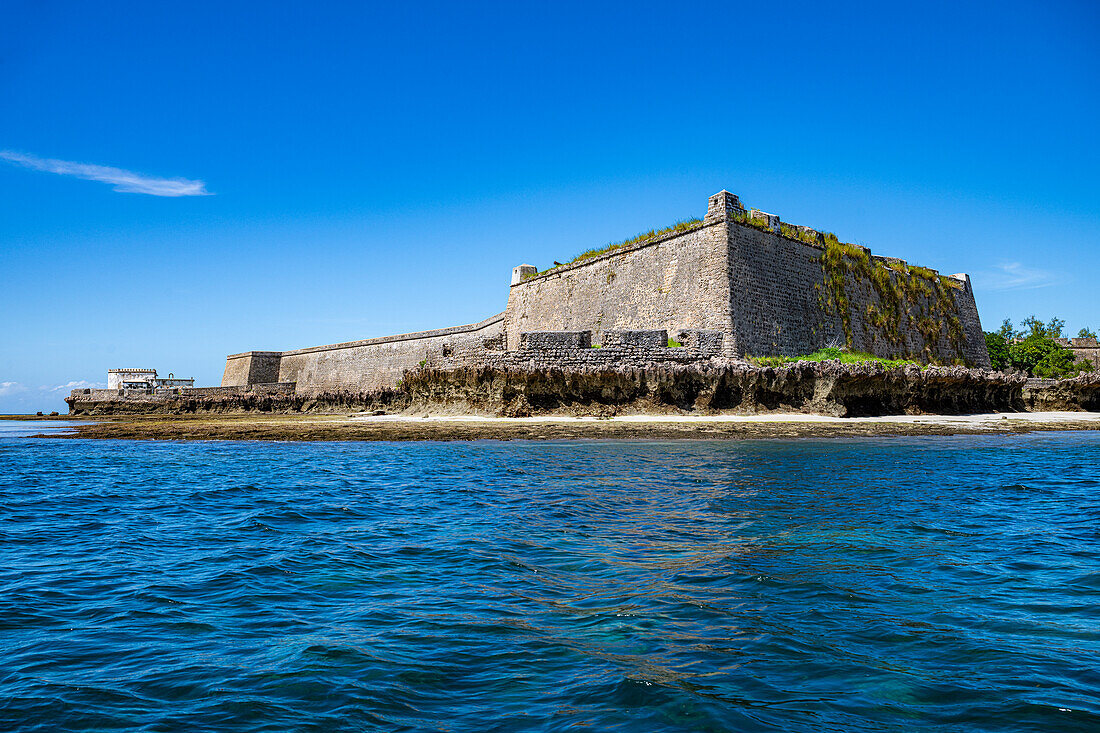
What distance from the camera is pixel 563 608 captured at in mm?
3816

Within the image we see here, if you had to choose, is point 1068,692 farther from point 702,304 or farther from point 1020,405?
point 1020,405

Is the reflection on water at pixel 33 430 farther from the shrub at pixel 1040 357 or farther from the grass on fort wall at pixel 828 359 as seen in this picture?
the shrub at pixel 1040 357

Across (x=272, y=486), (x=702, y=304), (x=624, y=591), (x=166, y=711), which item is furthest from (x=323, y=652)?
(x=702, y=304)

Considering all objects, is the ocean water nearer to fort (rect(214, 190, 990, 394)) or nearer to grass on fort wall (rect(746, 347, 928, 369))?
grass on fort wall (rect(746, 347, 928, 369))

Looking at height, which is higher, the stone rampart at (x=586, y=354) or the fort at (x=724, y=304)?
the fort at (x=724, y=304)

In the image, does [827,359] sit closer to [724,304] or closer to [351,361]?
[724,304]

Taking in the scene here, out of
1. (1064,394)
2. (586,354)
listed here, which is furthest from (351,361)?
(1064,394)

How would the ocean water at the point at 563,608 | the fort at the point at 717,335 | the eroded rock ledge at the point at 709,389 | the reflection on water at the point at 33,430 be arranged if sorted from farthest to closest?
the reflection on water at the point at 33,430
the fort at the point at 717,335
the eroded rock ledge at the point at 709,389
the ocean water at the point at 563,608

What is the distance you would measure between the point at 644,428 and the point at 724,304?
7.48 metres

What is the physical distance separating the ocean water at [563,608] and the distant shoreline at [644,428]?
6.19m

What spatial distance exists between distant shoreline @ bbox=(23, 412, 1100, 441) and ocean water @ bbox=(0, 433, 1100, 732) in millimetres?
6187

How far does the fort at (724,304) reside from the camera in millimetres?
20047

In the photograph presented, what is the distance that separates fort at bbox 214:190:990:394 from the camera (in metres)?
20.0

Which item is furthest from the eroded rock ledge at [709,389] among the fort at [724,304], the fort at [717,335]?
the fort at [724,304]
